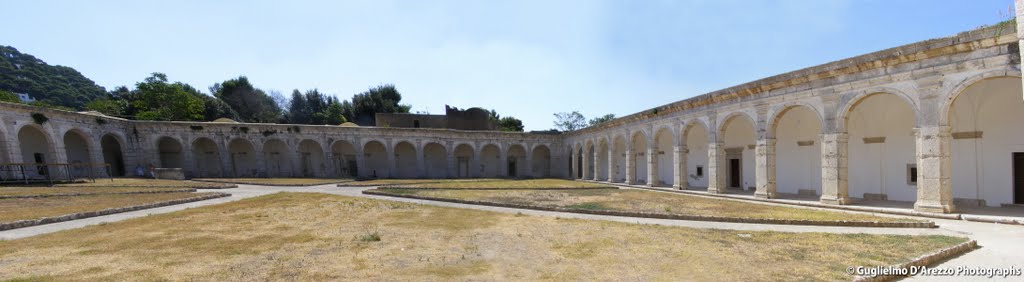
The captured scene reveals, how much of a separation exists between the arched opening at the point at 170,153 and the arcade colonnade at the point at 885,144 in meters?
37.9

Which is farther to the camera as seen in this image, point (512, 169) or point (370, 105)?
point (370, 105)

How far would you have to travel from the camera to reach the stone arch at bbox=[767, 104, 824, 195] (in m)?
17.2

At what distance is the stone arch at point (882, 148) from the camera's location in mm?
14219

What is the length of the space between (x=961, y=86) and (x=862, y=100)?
2710mm

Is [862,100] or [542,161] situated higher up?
[862,100]

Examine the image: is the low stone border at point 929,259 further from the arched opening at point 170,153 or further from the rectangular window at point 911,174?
the arched opening at point 170,153

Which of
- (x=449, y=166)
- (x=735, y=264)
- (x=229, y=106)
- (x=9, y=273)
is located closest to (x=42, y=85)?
(x=229, y=106)

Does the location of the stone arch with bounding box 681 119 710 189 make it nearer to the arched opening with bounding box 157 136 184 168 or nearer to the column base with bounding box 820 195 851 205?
the column base with bounding box 820 195 851 205

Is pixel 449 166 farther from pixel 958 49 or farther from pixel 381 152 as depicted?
pixel 958 49

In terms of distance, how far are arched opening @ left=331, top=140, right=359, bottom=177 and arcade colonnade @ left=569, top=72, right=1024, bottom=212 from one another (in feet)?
94.0

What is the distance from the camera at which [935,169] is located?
10930mm

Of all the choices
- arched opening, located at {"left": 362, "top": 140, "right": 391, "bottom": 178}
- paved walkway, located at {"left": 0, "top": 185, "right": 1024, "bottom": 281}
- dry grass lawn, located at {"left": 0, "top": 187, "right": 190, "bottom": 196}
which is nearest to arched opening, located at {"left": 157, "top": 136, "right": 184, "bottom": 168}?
arched opening, located at {"left": 362, "top": 140, "right": 391, "bottom": 178}

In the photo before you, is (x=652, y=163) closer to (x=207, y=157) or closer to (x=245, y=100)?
(x=207, y=157)

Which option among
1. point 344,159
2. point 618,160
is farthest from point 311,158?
point 618,160
